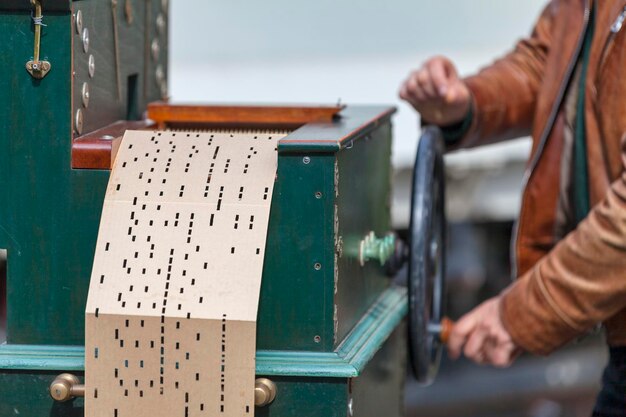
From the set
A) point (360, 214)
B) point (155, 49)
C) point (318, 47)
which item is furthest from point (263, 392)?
point (318, 47)

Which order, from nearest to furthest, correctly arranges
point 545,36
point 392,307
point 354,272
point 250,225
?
point 250,225 < point 354,272 < point 392,307 < point 545,36

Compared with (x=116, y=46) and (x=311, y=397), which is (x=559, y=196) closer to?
(x=311, y=397)

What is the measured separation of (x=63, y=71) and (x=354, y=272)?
62cm

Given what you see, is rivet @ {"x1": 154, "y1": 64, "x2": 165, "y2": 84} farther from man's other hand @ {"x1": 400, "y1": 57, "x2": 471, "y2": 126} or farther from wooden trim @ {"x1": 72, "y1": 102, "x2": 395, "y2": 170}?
man's other hand @ {"x1": 400, "y1": 57, "x2": 471, "y2": 126}

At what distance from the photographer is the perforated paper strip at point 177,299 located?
1.76m

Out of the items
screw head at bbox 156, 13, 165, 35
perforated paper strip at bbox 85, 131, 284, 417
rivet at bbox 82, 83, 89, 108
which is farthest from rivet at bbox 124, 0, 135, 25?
perforated paper strip at bbox 85, 131, 284, 417

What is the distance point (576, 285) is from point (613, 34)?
0.50 metres

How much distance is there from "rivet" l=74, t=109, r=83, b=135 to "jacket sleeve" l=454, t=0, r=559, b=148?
1066mm

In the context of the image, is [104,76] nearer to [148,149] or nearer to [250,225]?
[148,149]

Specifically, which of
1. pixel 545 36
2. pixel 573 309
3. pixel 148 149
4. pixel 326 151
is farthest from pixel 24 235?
pixel 545 36

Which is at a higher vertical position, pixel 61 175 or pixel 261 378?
pixel 61 175

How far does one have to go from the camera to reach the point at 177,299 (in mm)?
1759

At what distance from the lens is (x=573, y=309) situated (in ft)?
7.02

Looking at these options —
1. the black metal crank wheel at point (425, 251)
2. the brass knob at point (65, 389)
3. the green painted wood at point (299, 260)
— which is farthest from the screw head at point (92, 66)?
the black metal crank wheel at point (425, 251)
